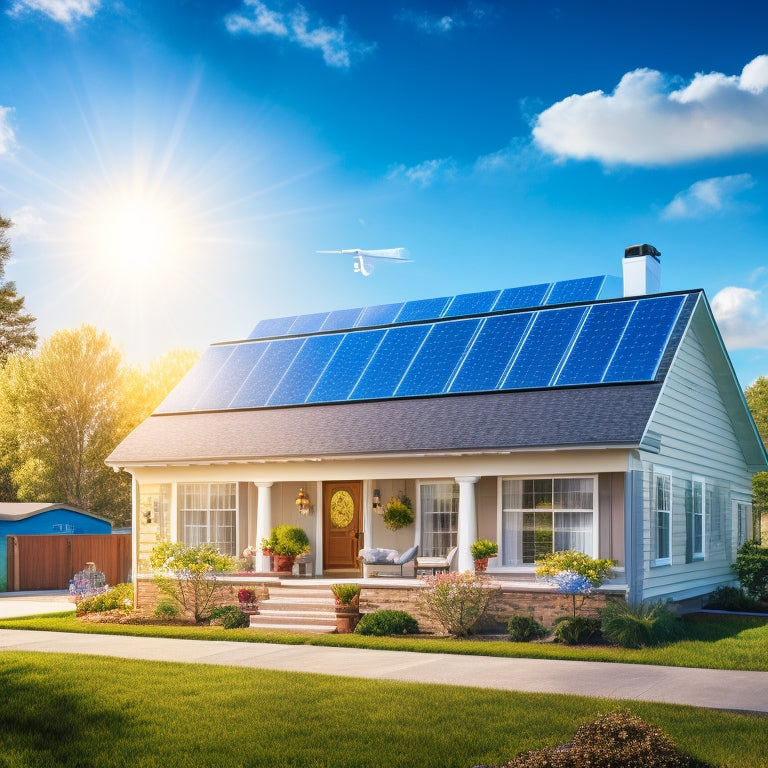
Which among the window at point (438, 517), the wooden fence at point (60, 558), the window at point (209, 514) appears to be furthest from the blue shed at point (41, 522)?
the window at point (438, 517)

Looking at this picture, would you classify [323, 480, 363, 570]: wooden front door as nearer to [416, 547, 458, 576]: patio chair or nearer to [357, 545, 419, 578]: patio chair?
[357, 545, 419, 578]: patio chair

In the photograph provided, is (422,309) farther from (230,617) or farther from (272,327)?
(230,617)

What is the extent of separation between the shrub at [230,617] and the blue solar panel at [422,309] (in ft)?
31.3

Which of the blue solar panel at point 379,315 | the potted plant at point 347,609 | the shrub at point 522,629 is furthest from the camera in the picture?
the blue solar panel at point 379,315

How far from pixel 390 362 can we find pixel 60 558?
14.7 meters

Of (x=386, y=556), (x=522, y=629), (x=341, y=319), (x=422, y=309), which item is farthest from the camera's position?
(x=341, y=319)

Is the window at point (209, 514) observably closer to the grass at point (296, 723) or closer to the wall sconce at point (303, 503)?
the wall sconce at point (303, 503)

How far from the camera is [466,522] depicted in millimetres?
17078

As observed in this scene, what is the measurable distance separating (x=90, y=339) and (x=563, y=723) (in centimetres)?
3832

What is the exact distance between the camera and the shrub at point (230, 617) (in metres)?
17.0

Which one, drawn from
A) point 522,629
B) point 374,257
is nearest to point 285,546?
point 522,629

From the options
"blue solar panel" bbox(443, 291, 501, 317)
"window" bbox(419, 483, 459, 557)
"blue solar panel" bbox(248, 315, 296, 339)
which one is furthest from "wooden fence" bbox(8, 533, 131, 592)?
"window" bbox(419, 483, 459, 557)

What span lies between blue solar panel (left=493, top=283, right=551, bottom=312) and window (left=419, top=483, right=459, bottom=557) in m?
5.75

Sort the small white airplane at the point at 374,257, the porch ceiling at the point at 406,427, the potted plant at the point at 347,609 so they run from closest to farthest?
the porch ceiling at the point at 406,427 < the potted plant at the point at 347,609 < the small white airplane at the point at 374,257
